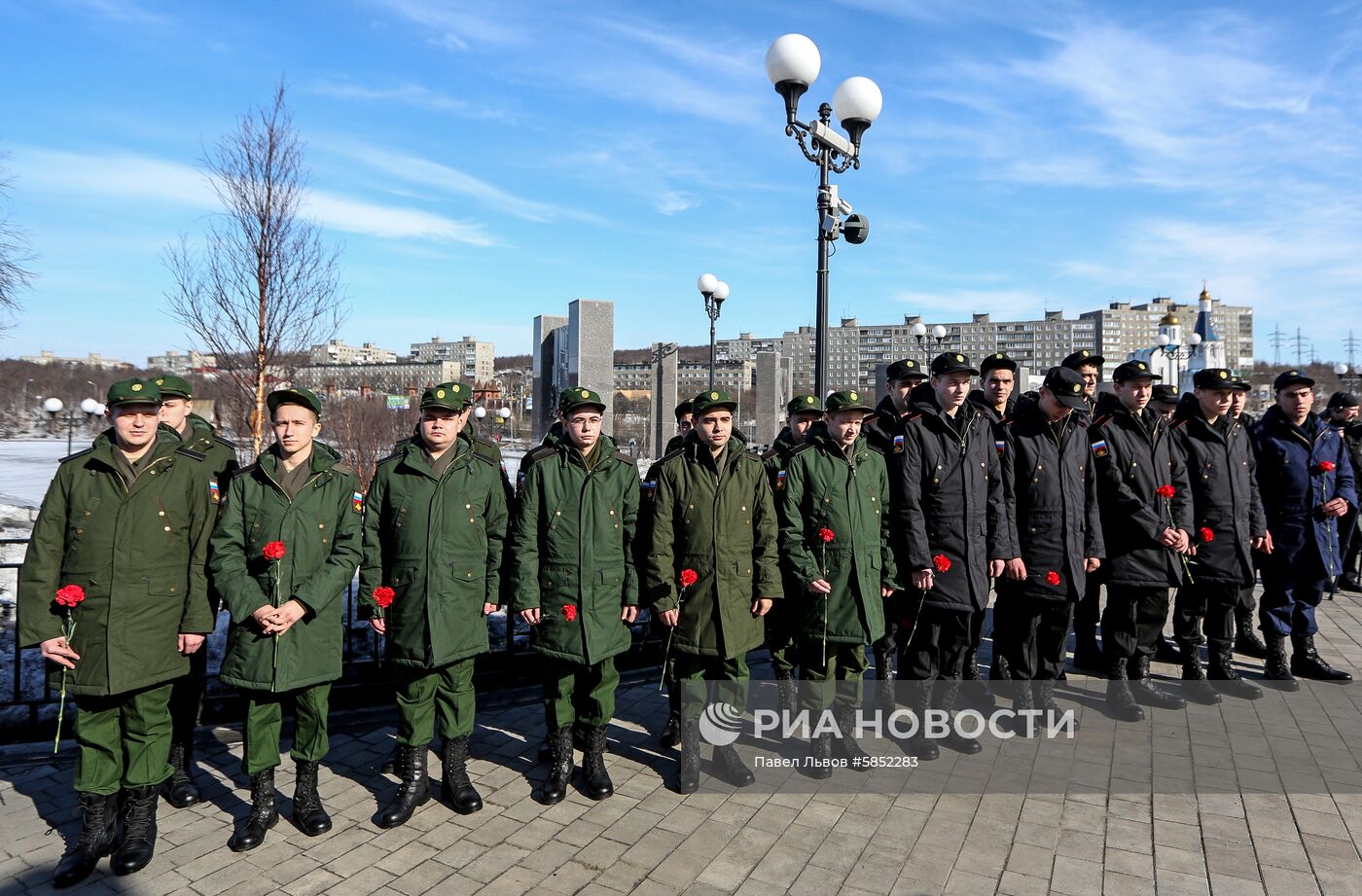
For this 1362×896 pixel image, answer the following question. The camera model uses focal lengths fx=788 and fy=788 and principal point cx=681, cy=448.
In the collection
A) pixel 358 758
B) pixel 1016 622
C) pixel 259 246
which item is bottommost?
pixel 358 758

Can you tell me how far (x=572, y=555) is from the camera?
4.39 m

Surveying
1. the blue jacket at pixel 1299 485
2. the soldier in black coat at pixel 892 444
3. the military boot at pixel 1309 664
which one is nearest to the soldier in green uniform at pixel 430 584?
the soldier in black coat at pixel 892 444

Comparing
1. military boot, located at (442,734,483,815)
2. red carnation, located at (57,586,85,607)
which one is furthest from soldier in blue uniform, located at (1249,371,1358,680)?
red carnation, located at (57,586,85,607)

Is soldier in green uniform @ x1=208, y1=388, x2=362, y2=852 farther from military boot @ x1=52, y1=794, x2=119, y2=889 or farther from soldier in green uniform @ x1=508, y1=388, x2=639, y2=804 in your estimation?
soldier in green uniform @ x1=508, y1=388, x2=639, y2=804

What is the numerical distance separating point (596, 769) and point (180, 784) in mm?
2240

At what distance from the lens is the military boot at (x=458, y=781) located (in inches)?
163

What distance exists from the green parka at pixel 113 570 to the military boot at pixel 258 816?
666mm

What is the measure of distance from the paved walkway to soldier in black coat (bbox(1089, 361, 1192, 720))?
0.77 m

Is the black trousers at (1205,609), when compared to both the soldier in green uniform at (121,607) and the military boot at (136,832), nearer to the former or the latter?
the soldier in green uniform at (121,607)

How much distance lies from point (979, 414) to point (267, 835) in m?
4.74

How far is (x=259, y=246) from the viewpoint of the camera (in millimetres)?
12734

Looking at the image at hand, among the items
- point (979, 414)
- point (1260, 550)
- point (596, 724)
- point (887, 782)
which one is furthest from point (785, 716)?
point (1260, 550)

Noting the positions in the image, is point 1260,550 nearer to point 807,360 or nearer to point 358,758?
point 358,758

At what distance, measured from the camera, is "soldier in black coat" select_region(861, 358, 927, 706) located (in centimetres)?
506
